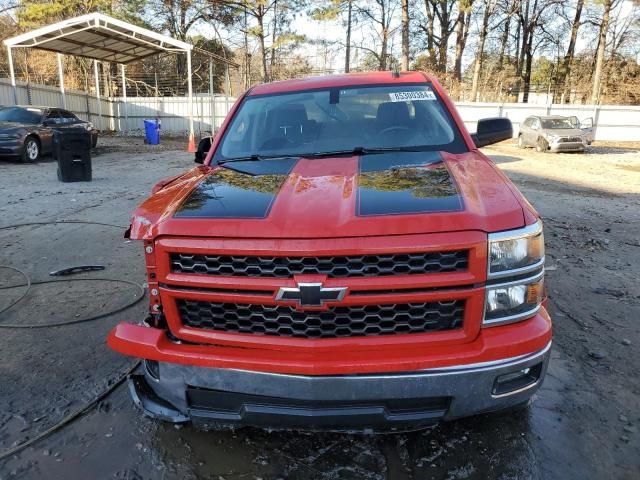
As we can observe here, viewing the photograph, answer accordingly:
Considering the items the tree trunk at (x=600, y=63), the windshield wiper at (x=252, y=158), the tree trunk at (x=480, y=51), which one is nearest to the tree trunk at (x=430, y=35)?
the tree trunk at (x=480, y=51)

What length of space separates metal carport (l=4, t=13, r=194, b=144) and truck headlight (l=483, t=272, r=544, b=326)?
17156mm

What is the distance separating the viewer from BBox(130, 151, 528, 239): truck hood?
196cm

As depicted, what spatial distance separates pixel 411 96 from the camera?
3594 mm

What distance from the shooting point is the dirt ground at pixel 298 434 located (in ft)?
7.52

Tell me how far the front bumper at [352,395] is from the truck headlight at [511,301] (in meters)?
0.16

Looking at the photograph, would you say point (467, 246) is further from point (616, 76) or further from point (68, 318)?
point (616, 76)

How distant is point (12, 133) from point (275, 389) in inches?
556

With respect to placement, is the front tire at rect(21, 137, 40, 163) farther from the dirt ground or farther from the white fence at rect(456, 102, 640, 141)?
the white fence at rect(456, 102, 640, 141)

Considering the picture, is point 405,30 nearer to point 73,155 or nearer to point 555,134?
point 555,134

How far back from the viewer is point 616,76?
112ft

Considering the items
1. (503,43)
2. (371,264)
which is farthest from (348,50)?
(371,264)

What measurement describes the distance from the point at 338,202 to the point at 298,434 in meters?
1.25

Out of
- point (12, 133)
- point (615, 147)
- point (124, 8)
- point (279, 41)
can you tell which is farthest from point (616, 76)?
point (12, 133)

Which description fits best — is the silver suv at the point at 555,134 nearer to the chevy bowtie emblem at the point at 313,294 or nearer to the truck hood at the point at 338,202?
the truck hood at the point at 338,202
